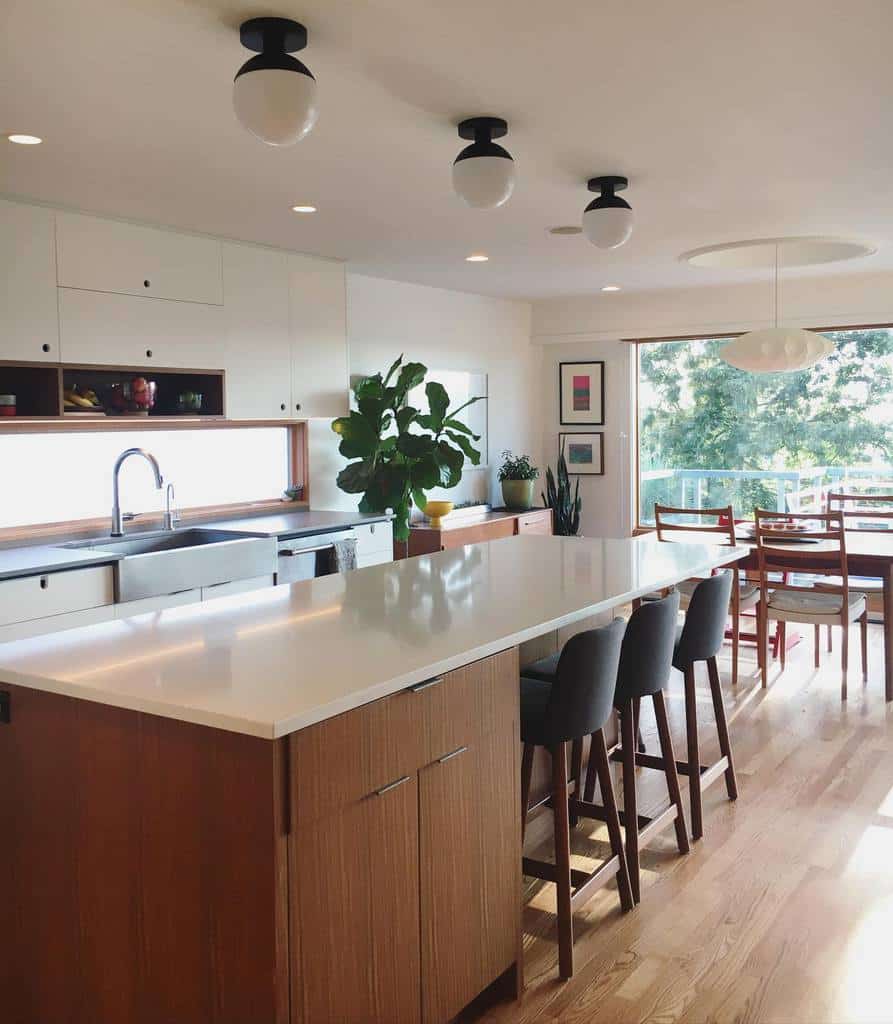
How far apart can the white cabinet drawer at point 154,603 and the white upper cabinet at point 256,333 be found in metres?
1.14

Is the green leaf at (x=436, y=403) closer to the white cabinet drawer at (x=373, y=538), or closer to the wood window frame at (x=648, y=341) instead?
the white cabinet drawer at (x=373, y=538)

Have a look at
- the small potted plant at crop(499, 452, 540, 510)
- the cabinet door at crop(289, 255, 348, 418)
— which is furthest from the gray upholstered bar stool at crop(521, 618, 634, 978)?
the small potted plant at crop(499, 452, 540, 510)

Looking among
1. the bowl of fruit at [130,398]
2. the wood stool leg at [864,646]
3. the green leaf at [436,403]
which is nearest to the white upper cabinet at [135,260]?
the bowl of fruit at [130,398]

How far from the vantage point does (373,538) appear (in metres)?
5.51

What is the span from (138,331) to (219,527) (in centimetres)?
106

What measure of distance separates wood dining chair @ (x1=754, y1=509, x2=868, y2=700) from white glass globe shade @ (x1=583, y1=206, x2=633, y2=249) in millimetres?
1994

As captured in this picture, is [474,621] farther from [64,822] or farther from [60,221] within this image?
[60,221]

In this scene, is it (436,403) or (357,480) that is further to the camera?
(436,403)

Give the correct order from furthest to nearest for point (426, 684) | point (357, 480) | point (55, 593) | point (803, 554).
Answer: point (357, 480) < point (803, 554) < point (55, 593) < point (426, 684)

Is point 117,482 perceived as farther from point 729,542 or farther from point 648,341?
point 648,341

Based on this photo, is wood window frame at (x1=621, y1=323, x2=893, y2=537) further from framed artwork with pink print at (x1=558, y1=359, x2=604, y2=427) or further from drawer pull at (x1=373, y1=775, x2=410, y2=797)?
drawer pull at (x1=373, y1=775, x2=410, y2=797)

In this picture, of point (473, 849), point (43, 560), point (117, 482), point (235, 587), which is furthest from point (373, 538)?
point (473, 849)

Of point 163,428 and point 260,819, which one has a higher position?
point 163,428

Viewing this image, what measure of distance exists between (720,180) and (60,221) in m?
2.75
